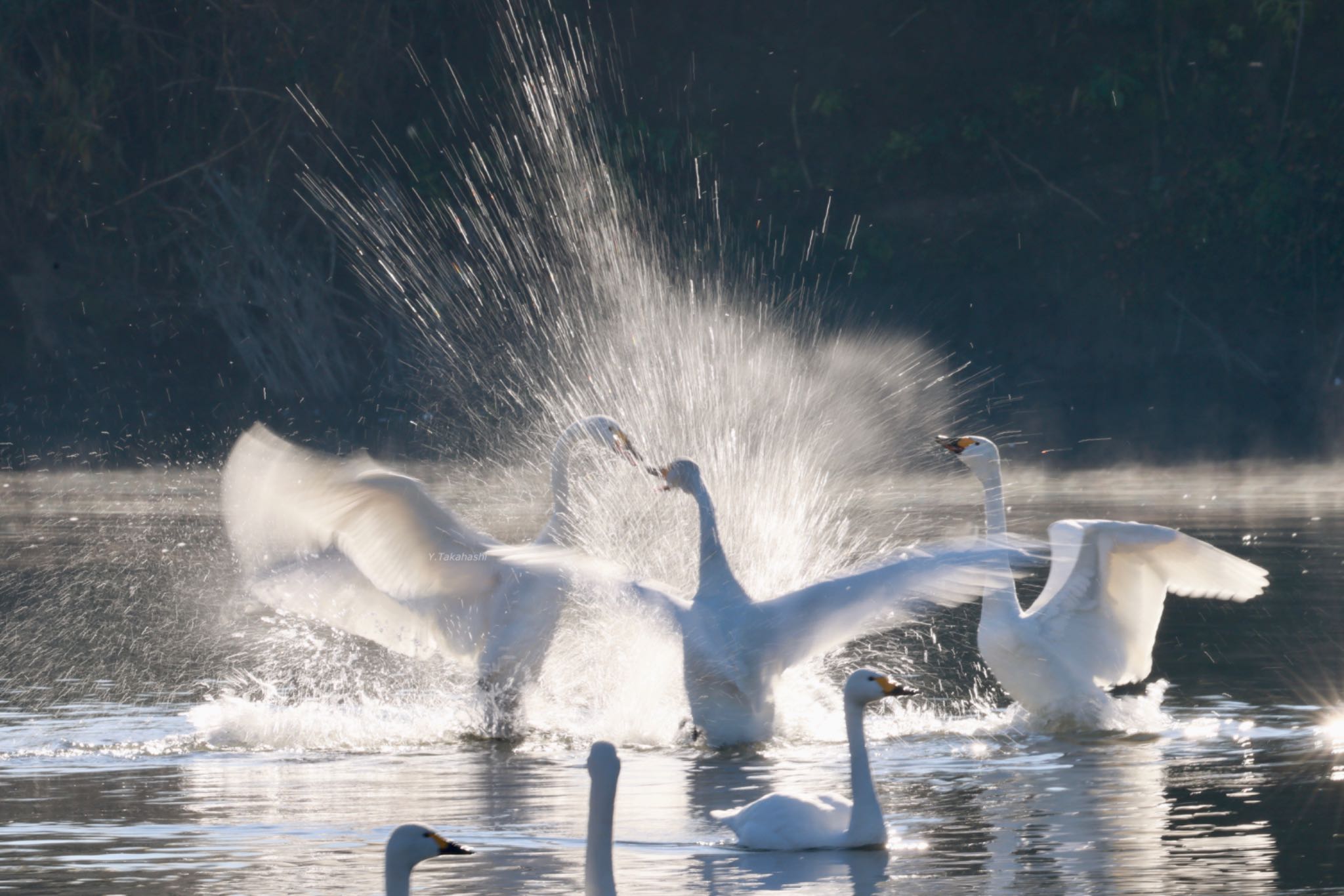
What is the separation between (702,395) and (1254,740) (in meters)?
10.4

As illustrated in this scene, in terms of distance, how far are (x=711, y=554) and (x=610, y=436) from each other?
176 cm

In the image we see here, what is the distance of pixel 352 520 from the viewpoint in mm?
10344

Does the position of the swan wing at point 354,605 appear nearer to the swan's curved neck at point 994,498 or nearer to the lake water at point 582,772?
the lake water at point 582,772

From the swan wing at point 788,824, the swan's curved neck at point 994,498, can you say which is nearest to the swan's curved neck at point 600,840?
the swan wing at point 788,824

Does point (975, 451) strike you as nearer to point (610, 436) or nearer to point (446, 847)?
point (610, 436)

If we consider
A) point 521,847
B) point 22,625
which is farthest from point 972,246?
point 521,847

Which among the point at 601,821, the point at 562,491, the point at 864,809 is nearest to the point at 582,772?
the point at 864,809

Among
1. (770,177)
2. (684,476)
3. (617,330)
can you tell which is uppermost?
(770,177)

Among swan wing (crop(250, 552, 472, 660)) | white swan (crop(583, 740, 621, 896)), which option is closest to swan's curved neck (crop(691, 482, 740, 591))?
swan wing (crop(250, 552, 472, 660))

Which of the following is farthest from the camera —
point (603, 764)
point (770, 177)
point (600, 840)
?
point (770, 177)

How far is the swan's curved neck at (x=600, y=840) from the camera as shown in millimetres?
5875

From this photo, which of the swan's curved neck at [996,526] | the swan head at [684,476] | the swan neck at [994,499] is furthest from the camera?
the swan neck at [994,499]

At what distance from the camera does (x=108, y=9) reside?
115ft

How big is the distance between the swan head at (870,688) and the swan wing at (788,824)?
489mm
